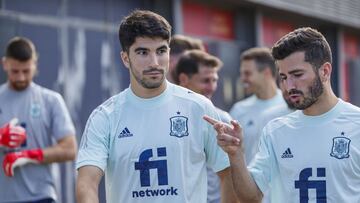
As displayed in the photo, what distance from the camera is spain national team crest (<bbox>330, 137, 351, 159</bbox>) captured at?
16.2ft

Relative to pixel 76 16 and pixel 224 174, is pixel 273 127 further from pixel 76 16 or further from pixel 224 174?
pixel 76 16

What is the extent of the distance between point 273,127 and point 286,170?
314mm

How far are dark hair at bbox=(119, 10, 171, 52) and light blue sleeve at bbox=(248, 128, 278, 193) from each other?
3.02 ft

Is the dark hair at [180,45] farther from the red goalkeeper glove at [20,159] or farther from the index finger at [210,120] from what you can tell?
the index finger at [210,120]

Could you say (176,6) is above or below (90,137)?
above

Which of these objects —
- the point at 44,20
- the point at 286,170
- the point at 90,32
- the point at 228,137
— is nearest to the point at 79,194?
the point at 228,137

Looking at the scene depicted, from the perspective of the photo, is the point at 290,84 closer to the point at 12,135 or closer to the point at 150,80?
the point at 150,80

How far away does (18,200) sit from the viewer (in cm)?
787

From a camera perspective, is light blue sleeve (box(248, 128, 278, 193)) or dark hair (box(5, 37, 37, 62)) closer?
light blue sleeve (box(248, 128, 278, 193))

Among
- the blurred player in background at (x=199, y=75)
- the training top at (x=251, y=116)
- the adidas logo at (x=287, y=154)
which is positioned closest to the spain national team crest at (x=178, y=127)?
the adidas logo at (x=287, y=154)

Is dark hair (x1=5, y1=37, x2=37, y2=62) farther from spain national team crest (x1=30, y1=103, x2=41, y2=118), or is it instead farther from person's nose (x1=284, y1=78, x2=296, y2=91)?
person's nose (x1=284, y1=78, x2=296, y2=91)

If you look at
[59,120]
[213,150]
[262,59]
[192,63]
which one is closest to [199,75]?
[192,63]

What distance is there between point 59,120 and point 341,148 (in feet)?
12.5

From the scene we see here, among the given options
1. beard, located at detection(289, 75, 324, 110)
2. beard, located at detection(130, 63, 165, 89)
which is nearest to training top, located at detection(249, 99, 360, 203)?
beard, located at detection(289, 75, 324, 110)
